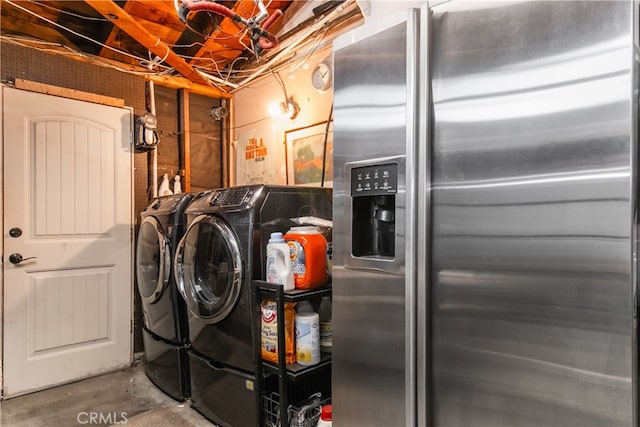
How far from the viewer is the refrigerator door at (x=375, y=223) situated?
1087mm

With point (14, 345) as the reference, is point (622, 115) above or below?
above

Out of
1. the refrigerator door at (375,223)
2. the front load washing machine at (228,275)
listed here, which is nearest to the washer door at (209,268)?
the front load washing machine at (228,275)

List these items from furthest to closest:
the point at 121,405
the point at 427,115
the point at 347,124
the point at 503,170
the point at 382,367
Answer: the point at 121,405, the point at 347,124, the point at 382,367, the point at 427,115, the point at 503,170

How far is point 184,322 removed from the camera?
254cm

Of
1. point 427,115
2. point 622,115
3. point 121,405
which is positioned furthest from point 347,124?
point 121,405

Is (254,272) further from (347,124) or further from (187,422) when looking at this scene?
(187,422)

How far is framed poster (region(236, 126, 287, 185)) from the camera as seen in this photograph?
3279 millimetres

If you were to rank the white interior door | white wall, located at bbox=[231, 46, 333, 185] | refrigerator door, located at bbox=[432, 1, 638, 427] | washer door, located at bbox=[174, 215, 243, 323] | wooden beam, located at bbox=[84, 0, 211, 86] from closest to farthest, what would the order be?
1. refrigerator door, located at bbox=[432, 1, 638, 427]
2. washer door, located at bbox=[174, 215, 243, 323]
3. wooden beam, located at bbox=[84, 0, 211, 86]
4. the white interior door
5. white wall, located at bbox=[231, 46, 333, 185]

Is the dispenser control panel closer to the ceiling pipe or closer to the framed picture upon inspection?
the framed picture

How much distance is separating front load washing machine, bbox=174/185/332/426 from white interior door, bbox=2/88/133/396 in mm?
1078

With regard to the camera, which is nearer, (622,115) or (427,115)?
(622,115)

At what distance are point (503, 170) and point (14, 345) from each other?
132 inches

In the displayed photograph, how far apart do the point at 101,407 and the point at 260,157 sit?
227 centimetres

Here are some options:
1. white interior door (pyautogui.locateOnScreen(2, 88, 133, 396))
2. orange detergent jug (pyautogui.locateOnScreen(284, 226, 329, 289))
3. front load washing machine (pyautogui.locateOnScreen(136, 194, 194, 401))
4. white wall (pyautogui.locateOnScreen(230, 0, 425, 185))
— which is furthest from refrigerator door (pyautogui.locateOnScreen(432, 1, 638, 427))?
white interior door (pyautogui.locateOnScreen(2, 88, 133, 396))
